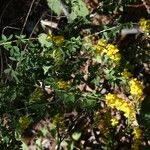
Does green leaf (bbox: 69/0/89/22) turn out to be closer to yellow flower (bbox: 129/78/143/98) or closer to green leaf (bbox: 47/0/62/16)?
green leaf (bbox: 47/0/62/16)

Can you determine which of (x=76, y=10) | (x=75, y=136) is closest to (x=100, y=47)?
(x=76, y=10)

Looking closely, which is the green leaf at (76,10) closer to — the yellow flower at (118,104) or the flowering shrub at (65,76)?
the flowering shrub at (65,76)

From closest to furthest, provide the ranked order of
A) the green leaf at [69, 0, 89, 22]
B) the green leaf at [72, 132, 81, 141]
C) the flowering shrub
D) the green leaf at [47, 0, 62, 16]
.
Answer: the flowering shrub, the green leaf at [69, 0, 89, 22], the green leaf at [47, 0, 62, 16], the green leaf at [72, 132, 81, 141]

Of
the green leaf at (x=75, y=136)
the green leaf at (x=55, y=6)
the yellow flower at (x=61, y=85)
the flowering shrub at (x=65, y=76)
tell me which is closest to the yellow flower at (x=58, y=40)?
the flowering shrub at (x=65, y=76)

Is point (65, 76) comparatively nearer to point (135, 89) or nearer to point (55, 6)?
point (135, 89)

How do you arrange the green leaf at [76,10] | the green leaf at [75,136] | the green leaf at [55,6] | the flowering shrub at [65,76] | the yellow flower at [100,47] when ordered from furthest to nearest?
the green leaf at [75,136] → the green leaf at [55,6] → the green leaf at [76,10] → the yellow flower at [100,47] → the flowering shrub at [65,76]

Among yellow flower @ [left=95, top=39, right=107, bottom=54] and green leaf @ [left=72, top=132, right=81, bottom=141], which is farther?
green leaf @ [left=72, top=132, right=81, bottom=141]

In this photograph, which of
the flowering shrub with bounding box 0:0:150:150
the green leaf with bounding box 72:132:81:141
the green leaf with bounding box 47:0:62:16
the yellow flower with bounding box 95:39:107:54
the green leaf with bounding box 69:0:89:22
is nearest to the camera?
the flowering shrub with bounding box 0:0:150:150

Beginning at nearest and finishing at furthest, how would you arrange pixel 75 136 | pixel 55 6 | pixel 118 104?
pixel 118 104
pixel 55 6
pixel 75 136

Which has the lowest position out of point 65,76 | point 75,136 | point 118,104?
point 75,136

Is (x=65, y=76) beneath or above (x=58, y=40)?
beneath

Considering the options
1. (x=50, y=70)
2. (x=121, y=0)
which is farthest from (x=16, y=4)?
(x=50, y=70)

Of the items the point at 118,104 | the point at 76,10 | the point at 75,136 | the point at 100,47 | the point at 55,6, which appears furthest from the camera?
the point at 75,136

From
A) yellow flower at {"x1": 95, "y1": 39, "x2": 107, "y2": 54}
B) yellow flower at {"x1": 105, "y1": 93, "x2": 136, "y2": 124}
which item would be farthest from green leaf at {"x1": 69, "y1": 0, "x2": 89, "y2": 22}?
yellow flower at {"x1": 105, "y1": 93, "x2": 136, "y2": 124}
